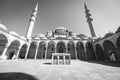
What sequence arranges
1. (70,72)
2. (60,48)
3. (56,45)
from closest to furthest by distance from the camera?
(70,72)
(56,45)
(60,48)

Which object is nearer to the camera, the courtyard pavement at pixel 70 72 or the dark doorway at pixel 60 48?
the courtyard pavement at pixel 70 72

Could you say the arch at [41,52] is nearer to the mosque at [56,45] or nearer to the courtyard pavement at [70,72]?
the mosque at [56,45]

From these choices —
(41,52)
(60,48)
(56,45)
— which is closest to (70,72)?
(56,45)

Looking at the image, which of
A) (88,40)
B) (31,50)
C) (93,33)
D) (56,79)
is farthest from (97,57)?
(31,50)

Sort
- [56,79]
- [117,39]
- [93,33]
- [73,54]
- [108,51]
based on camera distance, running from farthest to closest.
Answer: [93,33]
[73,54]
[108,51]
[117,39]
[56,79]

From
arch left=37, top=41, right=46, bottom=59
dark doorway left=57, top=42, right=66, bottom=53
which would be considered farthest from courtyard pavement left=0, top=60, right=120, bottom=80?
dark doorway left=57, top=42, right=66, bottom=53

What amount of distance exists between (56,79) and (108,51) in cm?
2071

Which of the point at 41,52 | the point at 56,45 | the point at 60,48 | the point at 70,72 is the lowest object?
the point at 70,72

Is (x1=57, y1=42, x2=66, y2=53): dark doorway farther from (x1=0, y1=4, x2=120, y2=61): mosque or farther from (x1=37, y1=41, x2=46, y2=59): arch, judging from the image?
(x1=37, y1=41, x2=46, y2=59): arch

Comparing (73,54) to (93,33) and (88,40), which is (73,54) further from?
(93,33)

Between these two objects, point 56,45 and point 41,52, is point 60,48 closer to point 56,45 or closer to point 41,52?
point 56,45

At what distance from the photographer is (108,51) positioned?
1697 cm

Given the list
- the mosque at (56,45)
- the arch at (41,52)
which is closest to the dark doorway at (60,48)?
the mosque at (56,45)

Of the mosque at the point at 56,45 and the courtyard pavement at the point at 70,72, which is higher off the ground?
the mosque at the point at 56,45
